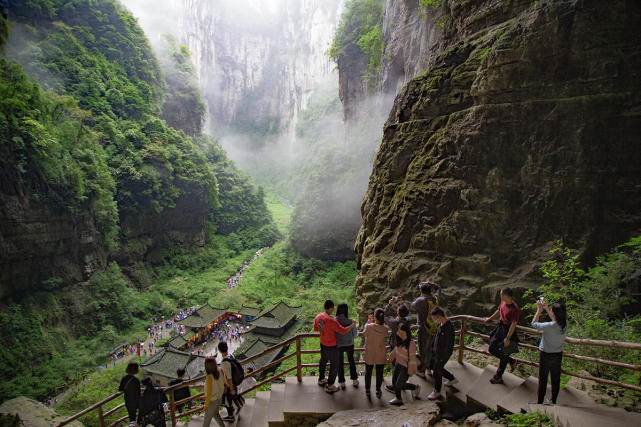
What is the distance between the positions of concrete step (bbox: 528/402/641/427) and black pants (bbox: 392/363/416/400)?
1.32 m

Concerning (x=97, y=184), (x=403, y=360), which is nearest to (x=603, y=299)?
(x=403, y=360)

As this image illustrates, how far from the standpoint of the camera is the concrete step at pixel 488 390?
143 inches

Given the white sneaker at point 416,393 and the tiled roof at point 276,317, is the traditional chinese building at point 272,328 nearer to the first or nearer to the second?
the tiled roof at point 276,317

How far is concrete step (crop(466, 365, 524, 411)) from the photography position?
3631mm

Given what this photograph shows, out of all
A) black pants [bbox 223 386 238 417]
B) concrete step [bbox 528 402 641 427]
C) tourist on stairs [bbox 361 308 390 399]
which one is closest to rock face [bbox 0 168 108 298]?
black pants [bbox 223 386 238 417]

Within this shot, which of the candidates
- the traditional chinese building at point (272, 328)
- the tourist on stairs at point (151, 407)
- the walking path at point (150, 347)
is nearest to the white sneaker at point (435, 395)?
the tourist on stairs at point (151, 407)

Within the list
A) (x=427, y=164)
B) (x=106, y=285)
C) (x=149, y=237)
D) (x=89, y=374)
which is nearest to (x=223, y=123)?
(x=149, y=237)

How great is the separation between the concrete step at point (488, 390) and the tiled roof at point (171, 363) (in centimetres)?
1524

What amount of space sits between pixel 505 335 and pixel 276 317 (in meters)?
17.5

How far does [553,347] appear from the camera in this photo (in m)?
3.27

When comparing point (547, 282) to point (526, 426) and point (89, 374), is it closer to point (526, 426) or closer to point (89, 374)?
point (526, 426)

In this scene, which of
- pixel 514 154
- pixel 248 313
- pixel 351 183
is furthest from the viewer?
pixel 351 183

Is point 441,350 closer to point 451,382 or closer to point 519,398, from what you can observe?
point 451,382

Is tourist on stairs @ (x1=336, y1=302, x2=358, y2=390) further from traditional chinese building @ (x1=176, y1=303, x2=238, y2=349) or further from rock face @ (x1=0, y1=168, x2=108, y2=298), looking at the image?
rock face @ (x1=0, y1=168, x2=108, y2=298)
